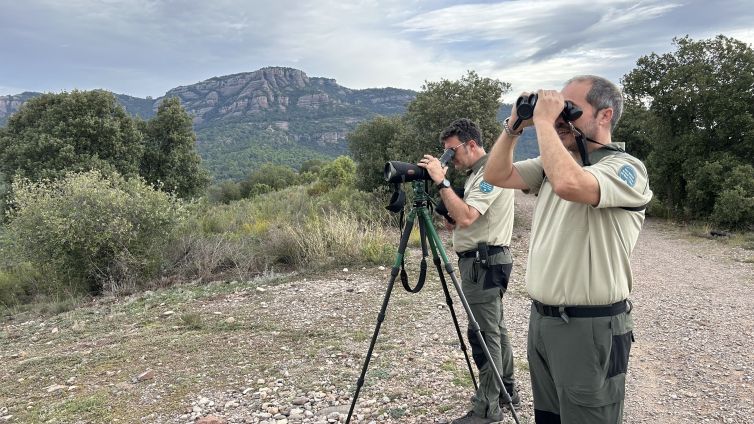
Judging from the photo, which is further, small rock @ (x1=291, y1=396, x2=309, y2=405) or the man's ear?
small rock @ (x1=291, y1=396, x2=309, y2=405)

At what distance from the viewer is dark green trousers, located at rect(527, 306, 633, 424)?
5.12 ft

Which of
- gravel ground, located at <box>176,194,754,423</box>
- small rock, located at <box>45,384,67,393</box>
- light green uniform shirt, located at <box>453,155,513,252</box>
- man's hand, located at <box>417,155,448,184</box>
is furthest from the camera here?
small rock, located at <box>45,384,67,393</box>

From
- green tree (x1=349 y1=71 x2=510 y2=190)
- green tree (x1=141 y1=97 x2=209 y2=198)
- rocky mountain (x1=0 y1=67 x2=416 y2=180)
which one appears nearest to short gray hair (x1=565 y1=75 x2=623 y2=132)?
green tree (x1=349 y1=71 x2=510 y2=190)

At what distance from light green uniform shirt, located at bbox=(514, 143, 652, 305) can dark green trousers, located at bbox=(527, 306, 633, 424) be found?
0.32 feet

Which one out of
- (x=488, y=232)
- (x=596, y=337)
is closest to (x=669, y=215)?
(x=488, y=232)

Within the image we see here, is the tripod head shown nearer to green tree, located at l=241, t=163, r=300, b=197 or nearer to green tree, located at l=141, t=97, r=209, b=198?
green tree, located at l=141, t=97, r=209, b=198

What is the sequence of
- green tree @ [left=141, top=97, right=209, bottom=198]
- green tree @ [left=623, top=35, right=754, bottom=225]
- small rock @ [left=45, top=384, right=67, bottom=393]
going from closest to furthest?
small rock @ [left=45, top=384, right=67, bottom=393] < green tree @ [left=623, top=35, right=754, bottom=225] < green tree @ [left=141, top=97, right=209, bottom=198]

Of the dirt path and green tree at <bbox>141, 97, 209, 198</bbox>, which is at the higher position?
green tree at <bbox>141, 97, 209, 198</bbox>

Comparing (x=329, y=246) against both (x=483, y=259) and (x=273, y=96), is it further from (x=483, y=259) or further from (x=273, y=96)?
(x=273, y=96)

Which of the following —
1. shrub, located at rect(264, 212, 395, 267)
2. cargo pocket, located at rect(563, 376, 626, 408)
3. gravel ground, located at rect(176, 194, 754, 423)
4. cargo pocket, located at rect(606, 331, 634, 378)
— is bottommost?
gravel ground, located at rect(176, 194, 754, 423)

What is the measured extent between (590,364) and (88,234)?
7050mm

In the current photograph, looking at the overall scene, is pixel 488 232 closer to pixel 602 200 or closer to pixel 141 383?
pixel 602 200

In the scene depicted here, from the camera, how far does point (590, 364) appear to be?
1.56 meters

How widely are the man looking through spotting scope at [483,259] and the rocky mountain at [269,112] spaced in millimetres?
51332
